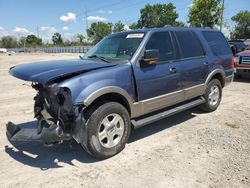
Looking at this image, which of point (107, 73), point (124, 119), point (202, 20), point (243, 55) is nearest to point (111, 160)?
point (124, 119)

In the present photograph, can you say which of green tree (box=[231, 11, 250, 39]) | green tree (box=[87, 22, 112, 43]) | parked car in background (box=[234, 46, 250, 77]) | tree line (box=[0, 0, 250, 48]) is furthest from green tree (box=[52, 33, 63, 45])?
parked car in background (box=[234, 46, 250, 77])

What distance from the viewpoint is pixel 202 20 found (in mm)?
38625

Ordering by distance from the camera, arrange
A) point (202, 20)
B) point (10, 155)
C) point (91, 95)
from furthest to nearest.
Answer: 1. point (202, 20)
2. point (10, 155)
3. point (91, 95)

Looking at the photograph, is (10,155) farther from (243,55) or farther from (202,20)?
(202,20)

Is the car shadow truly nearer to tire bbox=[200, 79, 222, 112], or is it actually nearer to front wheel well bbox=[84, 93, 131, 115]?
front wheel well bbox=[84, 93, 131, 115]

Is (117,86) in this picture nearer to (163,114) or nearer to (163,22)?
(163,114)

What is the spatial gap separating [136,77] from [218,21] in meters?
38.4

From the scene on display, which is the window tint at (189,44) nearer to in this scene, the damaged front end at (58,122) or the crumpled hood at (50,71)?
the crumpled hood at (50,71)

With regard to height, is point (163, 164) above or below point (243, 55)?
below

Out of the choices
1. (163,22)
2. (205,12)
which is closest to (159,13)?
(163,22)

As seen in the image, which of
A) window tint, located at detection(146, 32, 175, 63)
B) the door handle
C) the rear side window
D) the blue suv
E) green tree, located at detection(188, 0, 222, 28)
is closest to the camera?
the blue suv

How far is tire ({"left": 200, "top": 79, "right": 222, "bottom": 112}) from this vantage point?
634 cm

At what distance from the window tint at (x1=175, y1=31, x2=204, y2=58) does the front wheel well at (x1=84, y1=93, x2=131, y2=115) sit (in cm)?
175

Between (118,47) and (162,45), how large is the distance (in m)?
0.82
